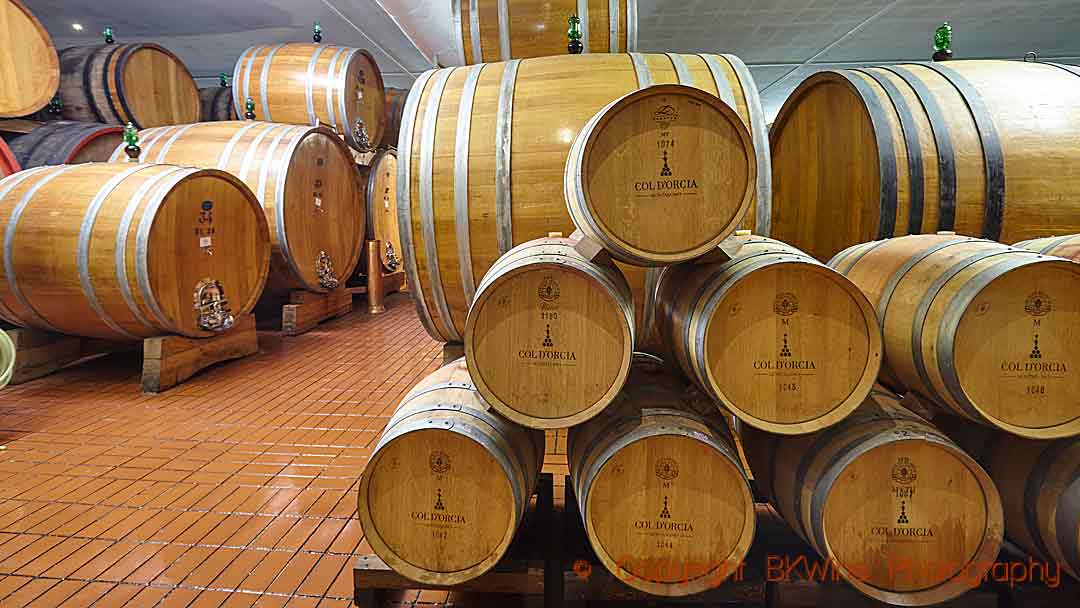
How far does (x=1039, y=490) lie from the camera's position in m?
1.36

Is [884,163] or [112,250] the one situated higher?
[884,163]

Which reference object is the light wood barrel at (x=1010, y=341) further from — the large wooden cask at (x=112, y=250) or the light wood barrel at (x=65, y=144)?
the light wood barrel at (x=65, y=144)

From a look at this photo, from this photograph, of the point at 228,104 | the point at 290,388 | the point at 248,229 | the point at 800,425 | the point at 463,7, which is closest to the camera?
the point at 800,425

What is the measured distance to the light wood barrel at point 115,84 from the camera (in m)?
5.20

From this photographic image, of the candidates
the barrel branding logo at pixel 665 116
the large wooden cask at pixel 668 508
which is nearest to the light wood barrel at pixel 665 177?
the barrel branding logo at pixel 665 116

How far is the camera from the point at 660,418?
1.42m

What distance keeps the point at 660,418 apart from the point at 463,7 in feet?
9.09

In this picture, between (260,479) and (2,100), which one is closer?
(260,479)

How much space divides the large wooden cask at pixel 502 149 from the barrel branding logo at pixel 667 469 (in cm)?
111

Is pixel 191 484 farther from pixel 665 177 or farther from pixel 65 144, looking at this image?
pixel 65 144

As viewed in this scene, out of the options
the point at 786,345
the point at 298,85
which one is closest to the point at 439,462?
the point at 786,345

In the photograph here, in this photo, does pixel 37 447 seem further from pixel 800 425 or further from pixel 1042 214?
pixel 1042 214

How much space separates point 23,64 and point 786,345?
571 centimetres

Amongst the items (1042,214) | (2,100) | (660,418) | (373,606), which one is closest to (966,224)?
(1042,214)
